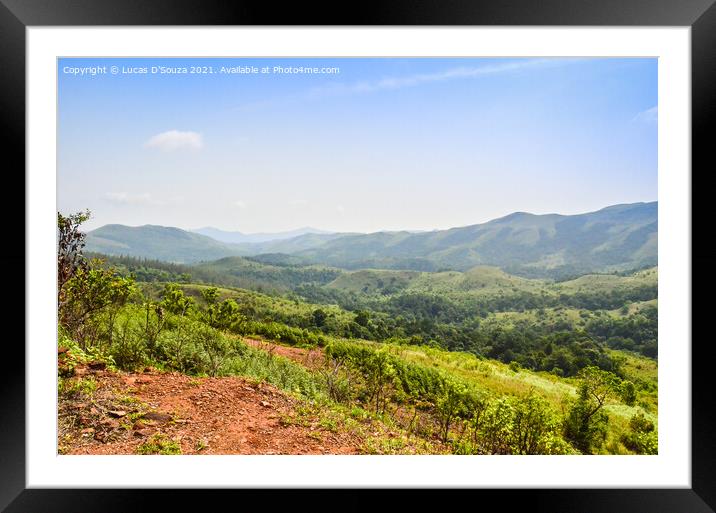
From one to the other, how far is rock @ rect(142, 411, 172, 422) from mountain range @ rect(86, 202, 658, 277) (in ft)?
6.17

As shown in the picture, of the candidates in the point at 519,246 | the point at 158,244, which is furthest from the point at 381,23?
the point at 519,246

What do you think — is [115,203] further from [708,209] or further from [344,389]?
[708,209]

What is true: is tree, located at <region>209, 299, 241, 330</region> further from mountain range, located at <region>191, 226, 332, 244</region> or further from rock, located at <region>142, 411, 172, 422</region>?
mountain range, located at <region>191, 226, 332, 244</region>

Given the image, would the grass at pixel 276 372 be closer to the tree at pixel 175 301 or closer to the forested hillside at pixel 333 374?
the forested hillside at pixel 333 374

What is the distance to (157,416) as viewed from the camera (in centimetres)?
212

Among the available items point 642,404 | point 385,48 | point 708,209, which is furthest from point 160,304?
point 642,404

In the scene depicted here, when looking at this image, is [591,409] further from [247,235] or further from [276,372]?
[247,235]

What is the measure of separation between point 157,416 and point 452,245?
4225 millimetres

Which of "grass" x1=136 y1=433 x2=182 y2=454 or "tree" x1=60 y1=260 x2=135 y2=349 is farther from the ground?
"tree" x1=60 y1=260 x2=135 y2=349

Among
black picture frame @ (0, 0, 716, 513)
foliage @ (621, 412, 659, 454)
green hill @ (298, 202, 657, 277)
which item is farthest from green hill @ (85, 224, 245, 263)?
foliage @ (621, 412, 659, 454)

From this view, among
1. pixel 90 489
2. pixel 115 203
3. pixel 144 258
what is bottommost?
pixel 90 489

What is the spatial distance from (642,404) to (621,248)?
7.30ft

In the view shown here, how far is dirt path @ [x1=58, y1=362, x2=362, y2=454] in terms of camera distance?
6.57ft

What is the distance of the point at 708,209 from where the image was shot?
164cm
